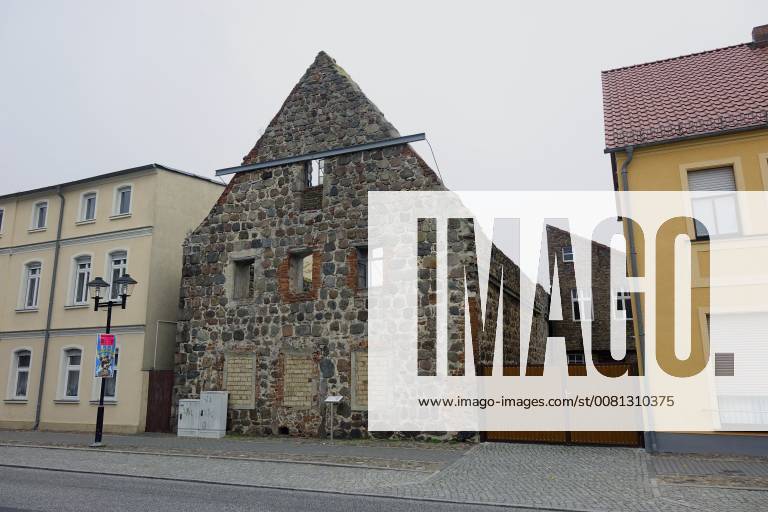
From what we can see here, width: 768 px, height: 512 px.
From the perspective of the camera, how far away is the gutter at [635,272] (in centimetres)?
1267

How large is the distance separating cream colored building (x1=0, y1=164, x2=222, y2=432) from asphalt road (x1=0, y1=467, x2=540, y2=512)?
9.15m

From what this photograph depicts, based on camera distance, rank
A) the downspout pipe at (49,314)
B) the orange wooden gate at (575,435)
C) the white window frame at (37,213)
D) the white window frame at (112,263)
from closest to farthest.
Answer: the orange wooden gate at (575,435)
the white window frame at (112,263)
the downspout pipe at (49,314)
the white window frame at (37,213)

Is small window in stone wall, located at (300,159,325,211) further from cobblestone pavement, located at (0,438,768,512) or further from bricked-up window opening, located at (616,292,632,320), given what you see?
bricked-up window opening, located at (616,292,632,320)

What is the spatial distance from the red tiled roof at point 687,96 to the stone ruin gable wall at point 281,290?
500 centimetres

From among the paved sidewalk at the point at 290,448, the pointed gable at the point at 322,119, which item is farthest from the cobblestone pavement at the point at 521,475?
the pointed gable at the point at 322,119

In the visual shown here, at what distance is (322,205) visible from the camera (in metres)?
17.7

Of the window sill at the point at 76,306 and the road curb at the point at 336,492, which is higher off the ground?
the window sill at the point at 76,306

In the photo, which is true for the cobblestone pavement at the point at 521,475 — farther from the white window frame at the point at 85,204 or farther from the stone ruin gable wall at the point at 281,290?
the white window frame at the point at 85,204

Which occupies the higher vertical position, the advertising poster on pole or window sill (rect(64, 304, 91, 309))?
window sill (rect(64, 304, 91, 309))

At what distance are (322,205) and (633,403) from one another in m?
9.72

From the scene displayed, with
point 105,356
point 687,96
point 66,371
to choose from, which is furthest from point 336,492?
point 66,371

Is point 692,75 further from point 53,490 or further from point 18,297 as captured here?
point 18,297

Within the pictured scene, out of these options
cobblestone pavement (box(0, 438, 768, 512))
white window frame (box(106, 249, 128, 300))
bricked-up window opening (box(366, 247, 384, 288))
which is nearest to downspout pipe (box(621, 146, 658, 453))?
cobblestone pavement (box(0, 438, 768, 512))

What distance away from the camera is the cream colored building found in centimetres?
1980
